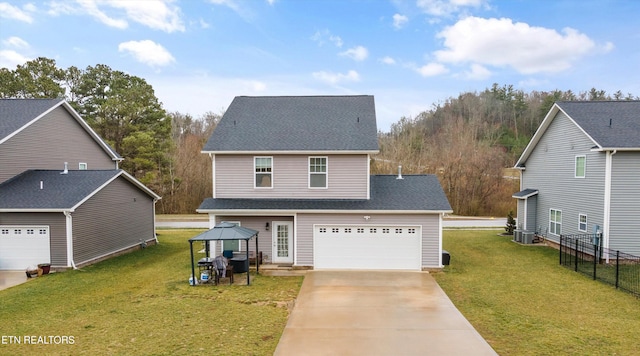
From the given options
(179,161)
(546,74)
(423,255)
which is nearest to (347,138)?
(423,255)

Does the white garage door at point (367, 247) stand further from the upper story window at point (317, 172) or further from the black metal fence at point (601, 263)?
the black metal fence at point (601, 263)

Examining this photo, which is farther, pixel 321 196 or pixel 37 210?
pixel 321 196

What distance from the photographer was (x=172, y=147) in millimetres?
34438

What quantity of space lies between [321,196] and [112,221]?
10.2 metres

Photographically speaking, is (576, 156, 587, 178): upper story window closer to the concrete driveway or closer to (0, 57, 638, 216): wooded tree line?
the concrete driveway

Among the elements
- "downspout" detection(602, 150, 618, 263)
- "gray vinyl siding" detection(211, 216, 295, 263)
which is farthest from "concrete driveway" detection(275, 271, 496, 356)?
"downspout" detection(602, 150, 618, 263)

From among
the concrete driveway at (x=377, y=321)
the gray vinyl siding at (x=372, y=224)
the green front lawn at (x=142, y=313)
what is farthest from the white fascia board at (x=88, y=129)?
the concrete driveway at (x=377, y=321)

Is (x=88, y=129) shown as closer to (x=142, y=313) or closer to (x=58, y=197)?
(x=58, y=197)

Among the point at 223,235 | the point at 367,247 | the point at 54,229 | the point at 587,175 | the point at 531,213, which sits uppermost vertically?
the point at 587,175

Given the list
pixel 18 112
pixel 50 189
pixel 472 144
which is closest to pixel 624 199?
pixel 472 144

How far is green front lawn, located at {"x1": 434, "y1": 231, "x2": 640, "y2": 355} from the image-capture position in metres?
7.57

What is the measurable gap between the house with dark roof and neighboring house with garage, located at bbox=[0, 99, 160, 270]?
2178 centimetres

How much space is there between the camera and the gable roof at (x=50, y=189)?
543 inches

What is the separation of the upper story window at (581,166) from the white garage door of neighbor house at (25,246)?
23.4 meters
